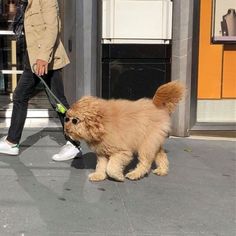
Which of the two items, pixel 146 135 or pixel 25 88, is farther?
pixel 25 88

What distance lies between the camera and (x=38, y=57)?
18.2 ft

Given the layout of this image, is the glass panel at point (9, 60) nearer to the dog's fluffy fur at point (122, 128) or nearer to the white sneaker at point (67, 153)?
the white sneaker at point (67, 153)

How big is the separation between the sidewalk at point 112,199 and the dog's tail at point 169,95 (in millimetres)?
727

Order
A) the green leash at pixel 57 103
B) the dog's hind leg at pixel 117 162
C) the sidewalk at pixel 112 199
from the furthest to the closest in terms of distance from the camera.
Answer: the green leash at pixel 57 103
the dog's hind leg at pixel 117 162
the sidewalk at pixel 112 199

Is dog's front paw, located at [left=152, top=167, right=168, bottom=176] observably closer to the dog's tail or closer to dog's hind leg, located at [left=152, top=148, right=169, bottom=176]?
dog's hind leg, located at [left=152, top=148, right=169, bottom=176]

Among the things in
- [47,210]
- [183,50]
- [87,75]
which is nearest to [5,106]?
[87,75]

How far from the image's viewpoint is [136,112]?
5129 mm

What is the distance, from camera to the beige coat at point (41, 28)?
219 inches

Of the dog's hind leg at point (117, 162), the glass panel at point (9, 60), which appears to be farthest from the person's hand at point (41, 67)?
the glass panel at point (9, 60)

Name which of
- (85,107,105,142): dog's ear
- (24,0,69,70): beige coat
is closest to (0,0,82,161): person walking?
(24,0,69,70): beige coat

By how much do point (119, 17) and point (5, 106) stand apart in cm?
214

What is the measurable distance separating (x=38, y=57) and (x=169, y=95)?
4.36ft

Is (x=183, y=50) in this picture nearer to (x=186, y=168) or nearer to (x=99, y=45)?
(x=99, y=45)

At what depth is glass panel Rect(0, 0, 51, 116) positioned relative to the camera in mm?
8086
